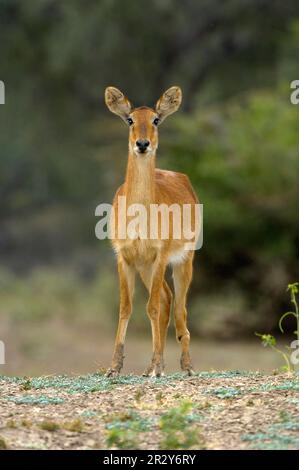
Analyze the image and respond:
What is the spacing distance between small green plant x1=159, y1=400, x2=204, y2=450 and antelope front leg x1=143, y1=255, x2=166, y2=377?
2100mm

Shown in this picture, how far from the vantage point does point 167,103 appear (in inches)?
416

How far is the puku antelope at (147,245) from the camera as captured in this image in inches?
397

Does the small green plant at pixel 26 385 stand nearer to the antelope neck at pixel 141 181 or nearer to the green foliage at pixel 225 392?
the green foliage at pixel 225 392

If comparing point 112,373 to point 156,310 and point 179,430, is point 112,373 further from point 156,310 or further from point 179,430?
point 179,430

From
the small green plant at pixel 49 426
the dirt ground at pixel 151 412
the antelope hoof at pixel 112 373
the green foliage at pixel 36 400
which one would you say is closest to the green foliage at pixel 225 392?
the dirt ground at pixel 151 412

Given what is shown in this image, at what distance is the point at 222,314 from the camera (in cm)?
2273

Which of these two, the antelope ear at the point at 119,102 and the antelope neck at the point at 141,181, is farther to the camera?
the antelope ear at the point at 119,102

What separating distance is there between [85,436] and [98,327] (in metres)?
18.1

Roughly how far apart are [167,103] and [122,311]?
5.80ft

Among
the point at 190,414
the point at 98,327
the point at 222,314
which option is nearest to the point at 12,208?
the point at 98,327

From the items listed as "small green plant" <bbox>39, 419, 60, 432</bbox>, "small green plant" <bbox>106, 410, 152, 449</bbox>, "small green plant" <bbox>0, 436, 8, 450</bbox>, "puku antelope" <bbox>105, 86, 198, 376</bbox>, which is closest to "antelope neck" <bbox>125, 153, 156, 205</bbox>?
"puku antelope" <bbox>105, 86, 198, 376</bbox>
